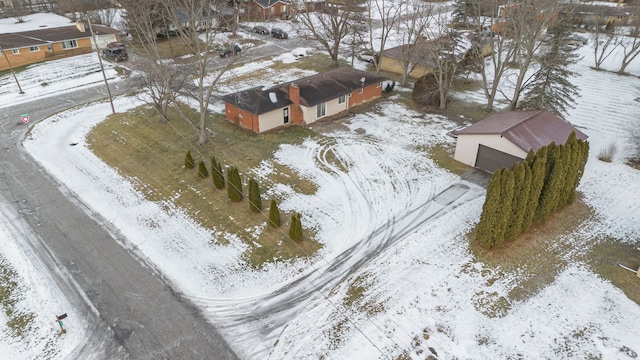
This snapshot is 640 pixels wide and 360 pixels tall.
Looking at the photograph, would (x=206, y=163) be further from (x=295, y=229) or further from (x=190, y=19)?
(x=295, y=229)

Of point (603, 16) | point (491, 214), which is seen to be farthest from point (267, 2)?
point (491, 214)

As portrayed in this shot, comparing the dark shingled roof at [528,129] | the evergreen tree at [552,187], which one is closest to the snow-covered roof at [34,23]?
the dark shingled roof at [528,129]

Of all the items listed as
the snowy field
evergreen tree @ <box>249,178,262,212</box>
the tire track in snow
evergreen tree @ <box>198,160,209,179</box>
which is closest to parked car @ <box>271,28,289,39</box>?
the tire track in snow

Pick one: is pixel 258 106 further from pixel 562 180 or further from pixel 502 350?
pixel 502 350

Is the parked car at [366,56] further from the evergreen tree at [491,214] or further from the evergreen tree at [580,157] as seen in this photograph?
the evergreen tree at [491,214]

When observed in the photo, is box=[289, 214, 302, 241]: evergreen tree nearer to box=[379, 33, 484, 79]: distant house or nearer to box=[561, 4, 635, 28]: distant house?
box=[379, 33, 484, 79]: distant house

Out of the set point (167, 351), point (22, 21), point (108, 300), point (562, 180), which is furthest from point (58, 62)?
point (562, 180)

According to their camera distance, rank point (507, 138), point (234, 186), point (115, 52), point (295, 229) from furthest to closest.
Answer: point (115, 52)
point (507, 138)
point (234, 186)
point (295, 229)
